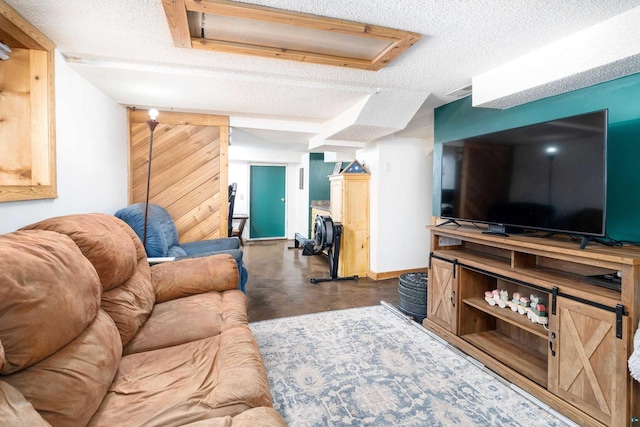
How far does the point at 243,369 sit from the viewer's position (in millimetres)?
1256

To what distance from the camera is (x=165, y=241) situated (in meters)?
2.94

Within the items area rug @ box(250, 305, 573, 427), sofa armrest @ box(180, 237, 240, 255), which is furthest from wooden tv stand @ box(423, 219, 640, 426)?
sofa armrest @ box(180, 237, 240, 255)

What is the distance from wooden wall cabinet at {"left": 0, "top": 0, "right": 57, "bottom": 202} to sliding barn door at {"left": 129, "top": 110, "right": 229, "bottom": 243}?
1.58 metres

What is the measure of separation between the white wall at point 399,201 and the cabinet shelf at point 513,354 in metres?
2.03

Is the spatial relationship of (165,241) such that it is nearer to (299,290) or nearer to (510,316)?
(299,290)

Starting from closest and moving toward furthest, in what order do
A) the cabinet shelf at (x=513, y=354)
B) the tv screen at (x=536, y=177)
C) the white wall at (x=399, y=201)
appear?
the tv screen at (x=536, y=177) → the cabinet shelf at (x=513, y=354) → the white wall at (x=399, y=201)

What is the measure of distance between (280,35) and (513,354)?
8.44 feet

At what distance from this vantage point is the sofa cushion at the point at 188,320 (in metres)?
1.58

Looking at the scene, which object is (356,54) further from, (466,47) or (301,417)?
(301,417)

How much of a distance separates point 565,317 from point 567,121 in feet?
3.58

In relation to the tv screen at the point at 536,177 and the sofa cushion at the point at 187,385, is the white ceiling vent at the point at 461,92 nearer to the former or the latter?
the tv screen at the point at 536,177

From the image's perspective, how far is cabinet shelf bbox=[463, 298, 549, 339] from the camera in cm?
186

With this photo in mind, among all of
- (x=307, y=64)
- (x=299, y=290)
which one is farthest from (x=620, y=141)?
Answer: (x=299, y=290)

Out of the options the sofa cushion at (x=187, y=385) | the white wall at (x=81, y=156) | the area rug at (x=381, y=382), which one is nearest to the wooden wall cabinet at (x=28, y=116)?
the white wall at (x=81, y=156)
